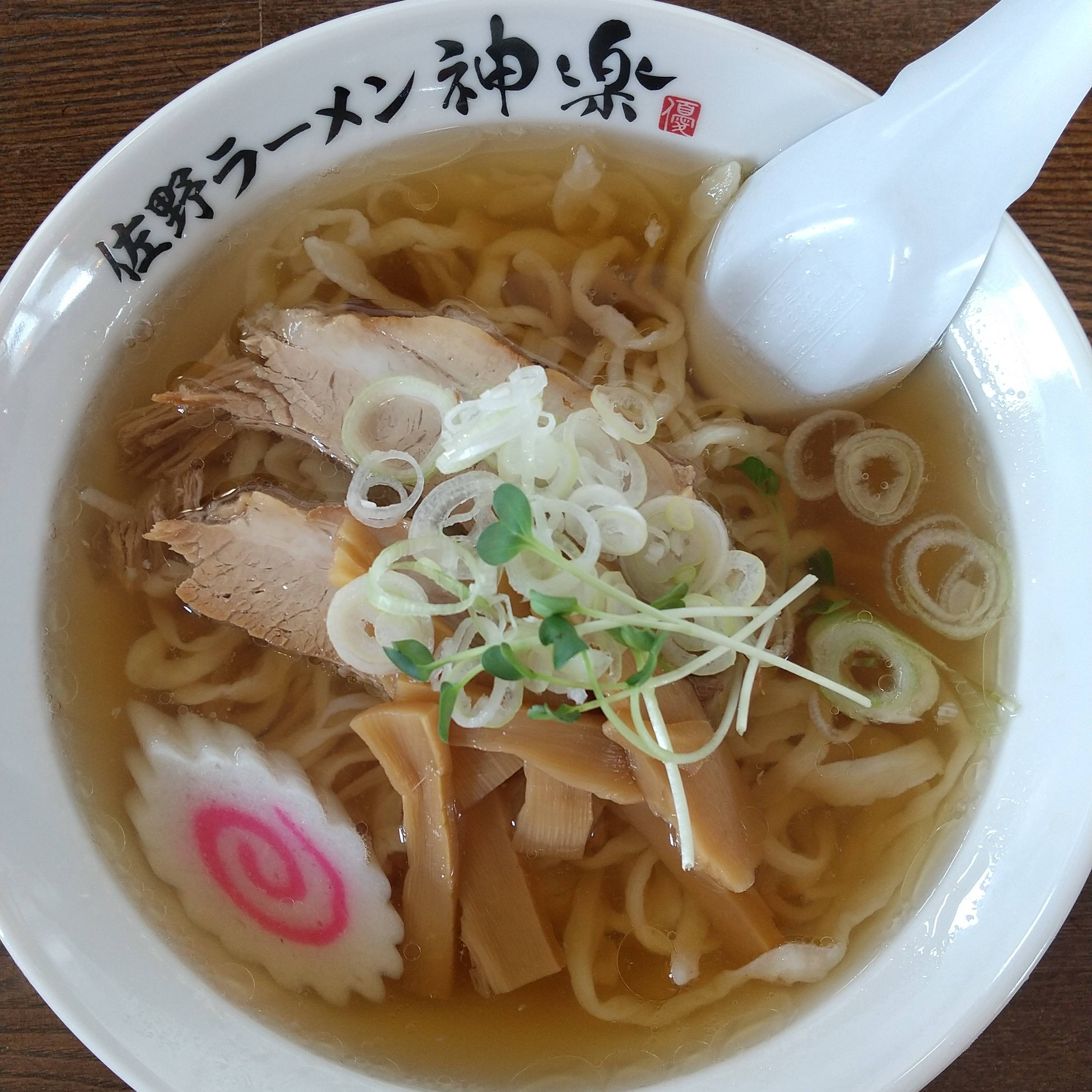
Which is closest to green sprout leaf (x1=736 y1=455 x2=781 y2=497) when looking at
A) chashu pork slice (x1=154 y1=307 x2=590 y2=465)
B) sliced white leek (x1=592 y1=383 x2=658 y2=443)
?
sliced white leek (x1=592 y1=383 x2=658 y2=443)

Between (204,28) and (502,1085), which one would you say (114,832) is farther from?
(204,28)

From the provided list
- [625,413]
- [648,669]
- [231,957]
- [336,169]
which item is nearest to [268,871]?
[231,957]

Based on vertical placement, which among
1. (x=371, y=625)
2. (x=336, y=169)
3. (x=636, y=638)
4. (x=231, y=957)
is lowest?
(x=231, y=957)

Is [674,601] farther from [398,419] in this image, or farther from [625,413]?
[398,419]

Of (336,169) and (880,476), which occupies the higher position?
(336,169)

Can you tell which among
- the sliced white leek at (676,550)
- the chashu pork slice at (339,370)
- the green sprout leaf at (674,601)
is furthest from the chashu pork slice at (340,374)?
the green sprout leaf at (674,601)

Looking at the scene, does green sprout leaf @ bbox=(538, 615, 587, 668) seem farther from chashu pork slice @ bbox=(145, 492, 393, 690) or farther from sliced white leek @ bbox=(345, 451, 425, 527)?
chashu pork slice @ bbox=(145, 492, 393, 690)
